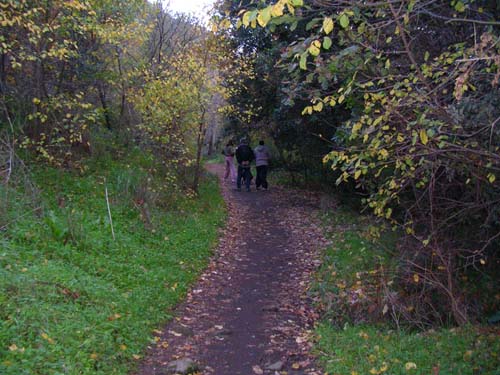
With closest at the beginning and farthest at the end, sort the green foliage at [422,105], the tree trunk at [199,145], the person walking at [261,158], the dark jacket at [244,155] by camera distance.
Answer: the green foliage at [422,105]
the tree trunk at [199,145]
the dark jacket at [244,155]
the person walking at [261,158]

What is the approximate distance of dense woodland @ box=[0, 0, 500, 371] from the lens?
5.47 metres

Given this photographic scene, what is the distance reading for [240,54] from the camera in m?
17.6

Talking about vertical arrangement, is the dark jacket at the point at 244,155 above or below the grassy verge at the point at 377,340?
above

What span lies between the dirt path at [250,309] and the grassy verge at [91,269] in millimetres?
328

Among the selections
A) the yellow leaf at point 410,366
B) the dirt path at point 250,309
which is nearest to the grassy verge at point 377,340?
the yellow leaf at point 410,366

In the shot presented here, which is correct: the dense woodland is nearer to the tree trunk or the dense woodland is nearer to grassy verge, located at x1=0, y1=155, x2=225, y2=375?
the tree trunk

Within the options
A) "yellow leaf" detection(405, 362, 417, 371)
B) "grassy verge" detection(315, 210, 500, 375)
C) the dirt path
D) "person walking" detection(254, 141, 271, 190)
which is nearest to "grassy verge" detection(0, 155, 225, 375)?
the dirt path

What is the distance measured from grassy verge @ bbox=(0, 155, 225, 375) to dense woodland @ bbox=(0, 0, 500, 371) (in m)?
0.21

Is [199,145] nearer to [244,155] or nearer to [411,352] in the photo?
[244,155]

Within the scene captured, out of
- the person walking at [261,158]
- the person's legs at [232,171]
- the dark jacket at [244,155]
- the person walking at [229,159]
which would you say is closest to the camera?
the dark jacket at [244,155]

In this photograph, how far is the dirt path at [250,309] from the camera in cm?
624

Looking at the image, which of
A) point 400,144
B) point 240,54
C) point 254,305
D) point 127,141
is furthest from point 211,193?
point 400,144

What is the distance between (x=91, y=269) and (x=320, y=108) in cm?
418

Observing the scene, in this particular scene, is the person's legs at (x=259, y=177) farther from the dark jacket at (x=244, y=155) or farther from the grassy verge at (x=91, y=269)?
the grassy verge at (x=91, y=269)
